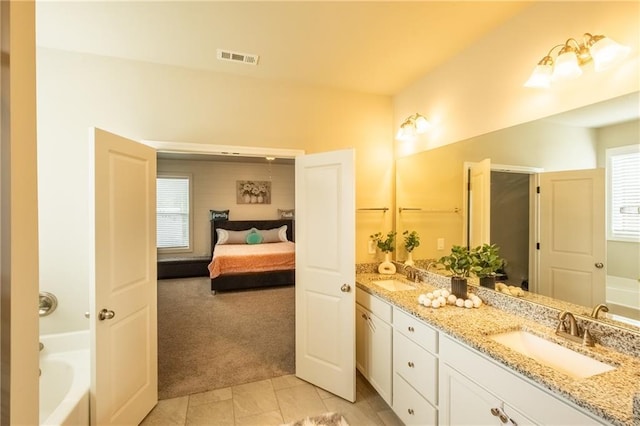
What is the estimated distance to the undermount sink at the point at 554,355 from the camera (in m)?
1.30

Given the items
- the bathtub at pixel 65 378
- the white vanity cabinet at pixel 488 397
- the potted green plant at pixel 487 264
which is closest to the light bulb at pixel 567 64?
the potted green plant at pixel 487 264

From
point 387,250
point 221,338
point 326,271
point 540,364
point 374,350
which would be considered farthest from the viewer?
point 221,338

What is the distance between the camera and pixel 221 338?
349 cm

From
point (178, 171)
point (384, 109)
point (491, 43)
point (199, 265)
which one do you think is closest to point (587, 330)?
point (491, 43)

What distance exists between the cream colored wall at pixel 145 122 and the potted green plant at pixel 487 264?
1.18m

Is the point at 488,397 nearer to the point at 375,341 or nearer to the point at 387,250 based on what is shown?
the point at 375,341

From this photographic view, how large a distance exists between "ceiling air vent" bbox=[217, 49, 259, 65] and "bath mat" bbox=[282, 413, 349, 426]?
2.85m

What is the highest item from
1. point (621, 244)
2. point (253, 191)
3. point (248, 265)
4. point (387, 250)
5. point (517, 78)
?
point (517, 78)

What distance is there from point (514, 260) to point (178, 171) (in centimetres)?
683

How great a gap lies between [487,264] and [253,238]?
551cm

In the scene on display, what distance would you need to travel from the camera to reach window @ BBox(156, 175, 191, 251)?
6.63 m

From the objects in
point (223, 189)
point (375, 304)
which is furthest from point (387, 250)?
point (223, 189)

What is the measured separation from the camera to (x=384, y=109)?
10.4ft

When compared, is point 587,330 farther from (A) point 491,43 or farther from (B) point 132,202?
(B) point 132,202
